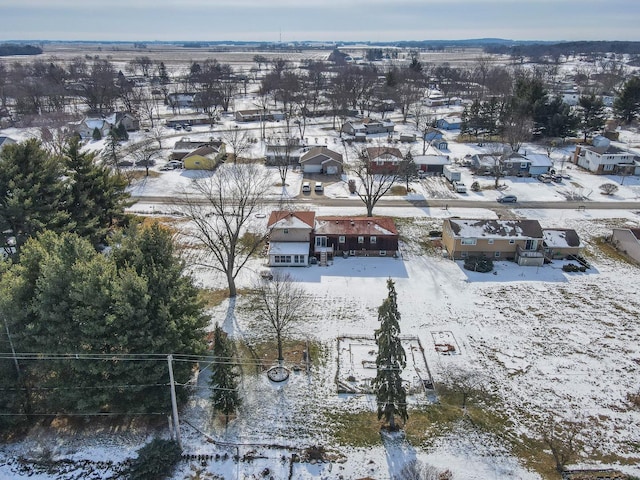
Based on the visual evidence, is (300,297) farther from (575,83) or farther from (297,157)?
(575,83)

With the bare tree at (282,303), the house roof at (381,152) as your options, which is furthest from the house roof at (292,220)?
the house roof at (381,152)

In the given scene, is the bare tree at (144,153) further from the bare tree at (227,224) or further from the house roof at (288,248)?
the house roof at (288,248)

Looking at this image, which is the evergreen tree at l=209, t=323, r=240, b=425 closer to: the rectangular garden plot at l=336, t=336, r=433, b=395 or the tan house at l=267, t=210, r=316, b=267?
the rectangular garden plot at l=336, t=336, r=433, b=395

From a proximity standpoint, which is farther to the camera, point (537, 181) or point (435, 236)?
point (537, 181)

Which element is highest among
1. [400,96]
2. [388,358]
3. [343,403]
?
[400,96]

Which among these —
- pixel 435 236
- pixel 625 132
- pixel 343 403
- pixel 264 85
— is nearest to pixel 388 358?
pixel 343 403

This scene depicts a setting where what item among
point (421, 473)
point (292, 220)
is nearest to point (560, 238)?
point (292, 220)
